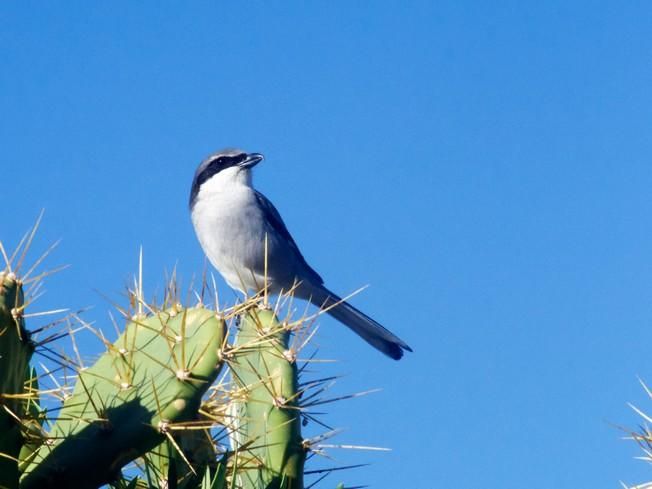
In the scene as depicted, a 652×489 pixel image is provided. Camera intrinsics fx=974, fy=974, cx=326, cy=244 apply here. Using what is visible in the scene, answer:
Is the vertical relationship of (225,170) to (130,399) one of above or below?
above

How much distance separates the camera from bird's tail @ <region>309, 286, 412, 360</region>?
300 inches

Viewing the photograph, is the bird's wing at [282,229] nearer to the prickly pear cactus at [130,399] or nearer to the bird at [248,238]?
the bird at [248,238]

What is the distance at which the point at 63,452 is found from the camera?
A: 2.54 meters

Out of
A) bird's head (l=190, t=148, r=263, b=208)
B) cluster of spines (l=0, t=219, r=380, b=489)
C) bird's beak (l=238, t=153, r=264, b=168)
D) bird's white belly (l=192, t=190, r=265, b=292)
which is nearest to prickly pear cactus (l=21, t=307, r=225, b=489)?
cluster of spines (l=0, t=219, r=380, b=489)

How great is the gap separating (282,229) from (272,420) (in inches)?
234

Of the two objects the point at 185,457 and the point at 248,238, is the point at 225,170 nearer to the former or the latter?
the point at 248,238

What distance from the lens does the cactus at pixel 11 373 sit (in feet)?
7.77

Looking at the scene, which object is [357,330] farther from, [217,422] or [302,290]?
[217,422]

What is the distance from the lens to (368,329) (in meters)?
7.95

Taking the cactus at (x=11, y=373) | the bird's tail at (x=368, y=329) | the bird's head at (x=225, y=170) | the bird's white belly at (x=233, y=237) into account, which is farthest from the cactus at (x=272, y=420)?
the bird's head at (x=225, y=170)

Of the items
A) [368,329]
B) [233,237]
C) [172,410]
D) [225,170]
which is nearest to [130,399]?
[172,410]

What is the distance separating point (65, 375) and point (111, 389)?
1.04ft

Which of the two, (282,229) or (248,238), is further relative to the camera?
(282,229)

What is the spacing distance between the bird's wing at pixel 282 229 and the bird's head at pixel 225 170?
0.74 feet
